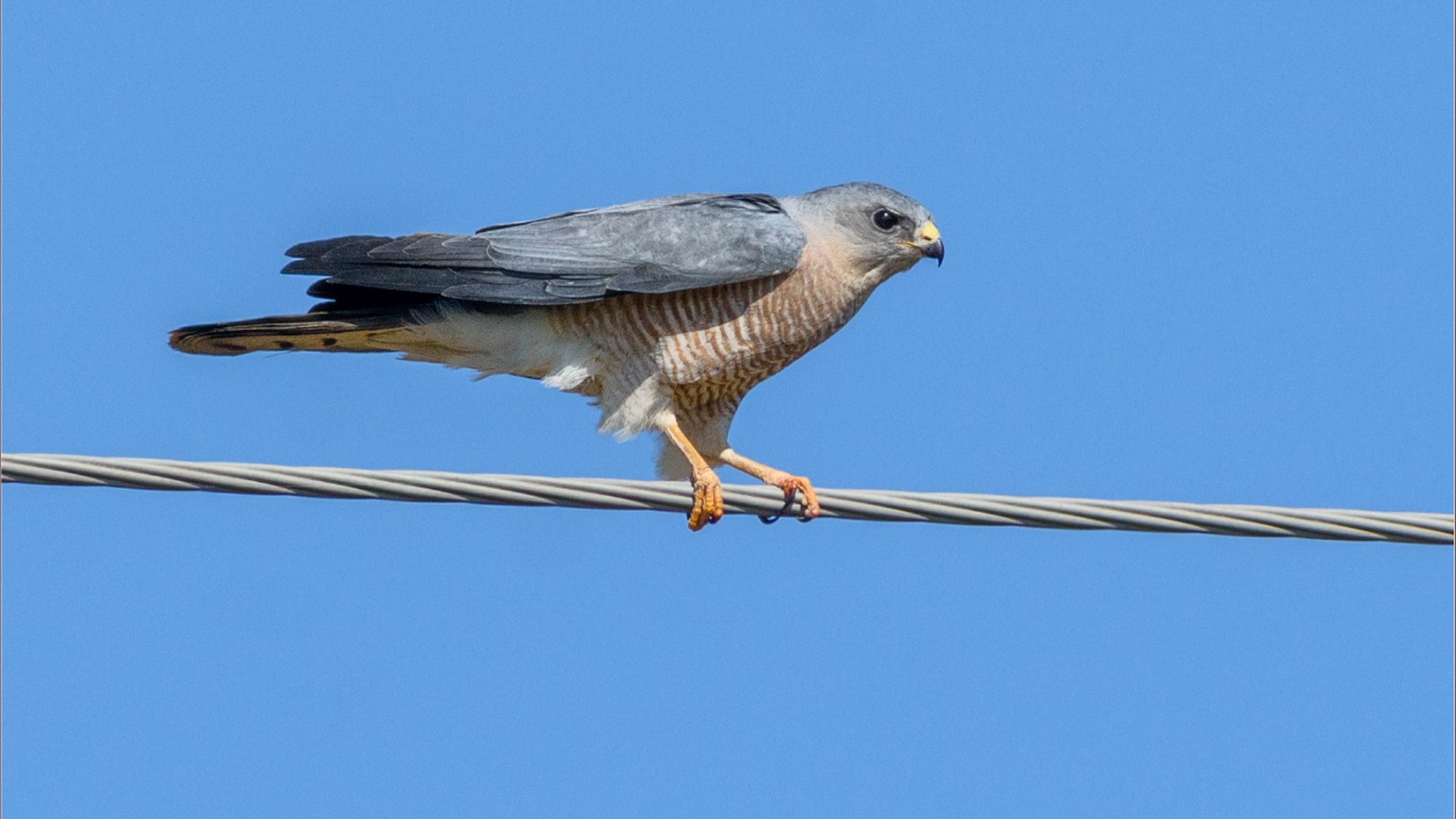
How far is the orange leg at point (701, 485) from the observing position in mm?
7020

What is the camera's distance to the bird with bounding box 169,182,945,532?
7.62 meters

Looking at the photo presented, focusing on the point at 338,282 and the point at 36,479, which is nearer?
the point at 36,479

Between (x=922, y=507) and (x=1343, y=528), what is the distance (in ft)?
4.37

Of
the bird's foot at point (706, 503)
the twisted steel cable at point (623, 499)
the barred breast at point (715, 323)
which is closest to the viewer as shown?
the twisted steel cable at point (623, 499)

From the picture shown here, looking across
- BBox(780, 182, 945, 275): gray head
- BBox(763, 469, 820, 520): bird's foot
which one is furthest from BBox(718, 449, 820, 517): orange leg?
BBox(780, 182, 945, 275): gray head

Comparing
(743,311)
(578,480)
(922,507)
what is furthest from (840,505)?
(743,311)

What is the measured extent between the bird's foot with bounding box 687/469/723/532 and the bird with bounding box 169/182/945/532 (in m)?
0.01

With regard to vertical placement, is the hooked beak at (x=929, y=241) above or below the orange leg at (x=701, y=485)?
above

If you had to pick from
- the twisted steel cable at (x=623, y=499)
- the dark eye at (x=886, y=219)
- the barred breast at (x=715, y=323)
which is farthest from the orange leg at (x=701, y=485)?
the dark eye at (x=886, y=219)

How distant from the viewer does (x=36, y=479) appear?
5332 millimetres

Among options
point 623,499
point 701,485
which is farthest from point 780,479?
point 623,499

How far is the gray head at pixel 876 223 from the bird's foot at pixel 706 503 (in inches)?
51.5

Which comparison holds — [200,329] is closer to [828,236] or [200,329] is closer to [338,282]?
[338,282]

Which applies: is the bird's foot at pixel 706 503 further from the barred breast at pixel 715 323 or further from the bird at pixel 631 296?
the barred breast at pixel 715 323
